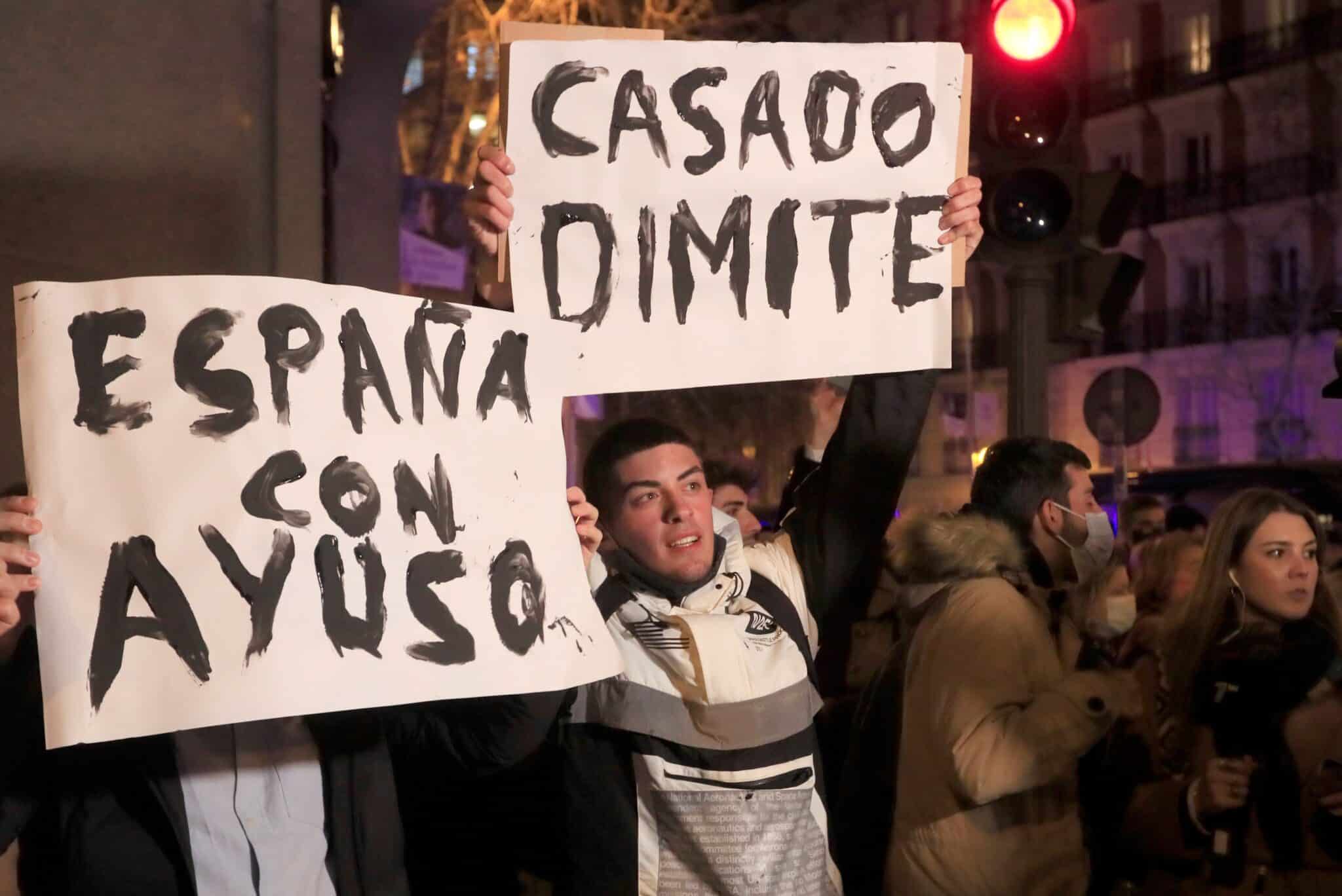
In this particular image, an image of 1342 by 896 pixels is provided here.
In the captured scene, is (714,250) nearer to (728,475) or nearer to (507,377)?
(507,377)

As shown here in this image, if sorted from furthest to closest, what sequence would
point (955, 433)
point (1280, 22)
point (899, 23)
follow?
point (899, 23) < point (955, 433) < point (1280, 22)

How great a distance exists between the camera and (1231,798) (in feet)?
10.0

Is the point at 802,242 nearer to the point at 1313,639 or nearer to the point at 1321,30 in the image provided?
the point at 1313,639

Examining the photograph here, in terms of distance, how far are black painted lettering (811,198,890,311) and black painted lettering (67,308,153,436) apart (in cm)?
123

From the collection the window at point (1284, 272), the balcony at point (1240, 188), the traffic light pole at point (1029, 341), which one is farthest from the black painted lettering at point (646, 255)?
the window at point (1284, 272)

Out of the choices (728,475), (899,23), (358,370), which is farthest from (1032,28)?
(899,23)

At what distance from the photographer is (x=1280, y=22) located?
92.4 feet

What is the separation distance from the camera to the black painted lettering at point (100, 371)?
2121 millimetres

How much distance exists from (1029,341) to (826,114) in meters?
2.21

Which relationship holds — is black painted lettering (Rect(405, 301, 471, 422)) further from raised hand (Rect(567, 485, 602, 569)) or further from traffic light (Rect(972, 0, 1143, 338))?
traffic light (Rect(972, 0, 1143, 338))

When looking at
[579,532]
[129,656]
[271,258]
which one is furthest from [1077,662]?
[271,258]

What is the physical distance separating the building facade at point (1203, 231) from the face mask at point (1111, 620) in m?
22.7

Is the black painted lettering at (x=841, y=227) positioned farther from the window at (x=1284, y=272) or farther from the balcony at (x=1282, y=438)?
the window at (x=1284, y=272)

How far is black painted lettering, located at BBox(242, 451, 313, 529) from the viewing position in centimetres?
219
